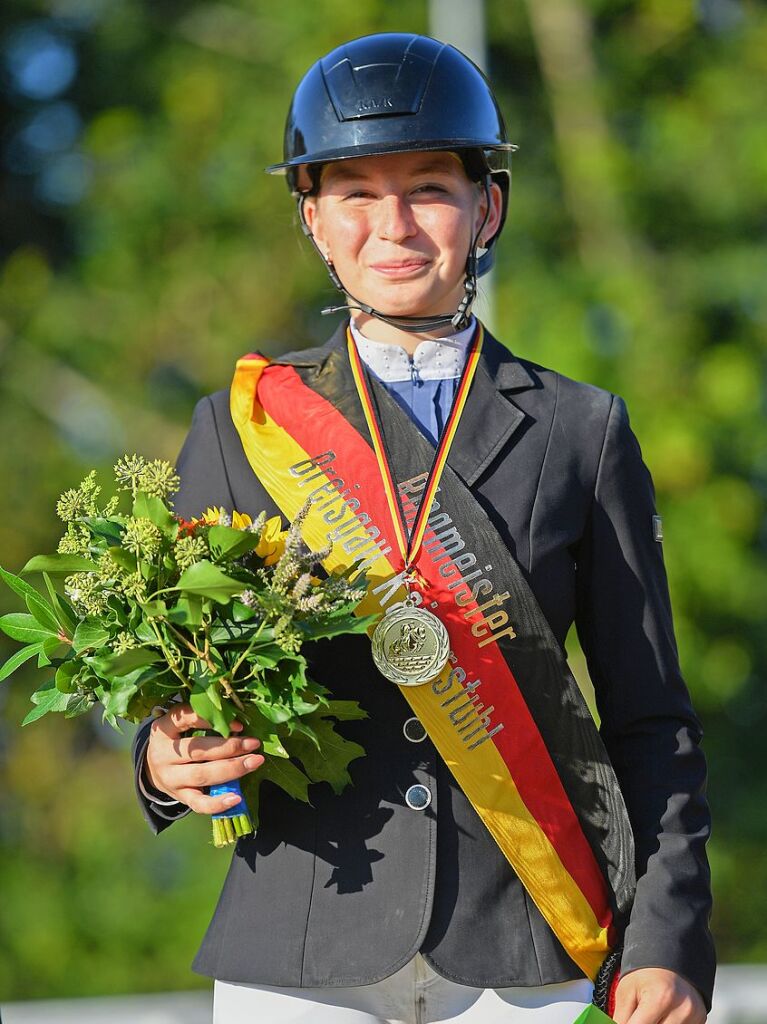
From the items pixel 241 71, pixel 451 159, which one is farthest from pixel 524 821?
pixel 241 71

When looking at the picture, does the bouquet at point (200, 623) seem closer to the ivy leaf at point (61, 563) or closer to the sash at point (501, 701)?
the ivy leaf at point (61, 563)

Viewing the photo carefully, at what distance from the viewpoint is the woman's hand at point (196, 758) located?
2713mm

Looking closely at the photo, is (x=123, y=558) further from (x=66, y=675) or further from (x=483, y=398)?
(x=483, y=398)

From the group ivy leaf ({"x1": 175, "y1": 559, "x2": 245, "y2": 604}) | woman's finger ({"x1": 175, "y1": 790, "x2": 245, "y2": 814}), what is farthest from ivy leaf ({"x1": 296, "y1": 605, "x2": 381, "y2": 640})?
woman's finger ({"x1": 175, "y1": 790, "x2": 245, "y2": 814})

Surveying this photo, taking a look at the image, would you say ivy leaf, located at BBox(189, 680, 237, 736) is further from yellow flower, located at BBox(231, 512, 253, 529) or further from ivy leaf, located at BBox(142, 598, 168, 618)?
yellow flower, located at BBox(231, 512, 253, 529)

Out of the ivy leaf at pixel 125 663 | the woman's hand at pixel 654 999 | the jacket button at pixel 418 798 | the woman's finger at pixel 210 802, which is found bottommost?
the woman's hand at pixel 654 999

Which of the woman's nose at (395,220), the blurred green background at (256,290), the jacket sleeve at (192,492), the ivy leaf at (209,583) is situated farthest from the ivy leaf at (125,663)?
the blurred green background at (256,290)

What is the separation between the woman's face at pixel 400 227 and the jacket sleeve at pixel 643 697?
43 centimetres

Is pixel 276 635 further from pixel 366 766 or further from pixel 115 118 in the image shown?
pixel 115 118

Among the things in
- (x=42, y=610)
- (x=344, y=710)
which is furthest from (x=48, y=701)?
(x=344, y=710)

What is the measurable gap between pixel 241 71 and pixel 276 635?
445 inches

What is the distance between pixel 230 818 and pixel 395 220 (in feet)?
3.72

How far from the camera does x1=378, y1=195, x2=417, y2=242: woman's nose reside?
10.3 ft

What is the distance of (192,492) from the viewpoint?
317 centimetres
